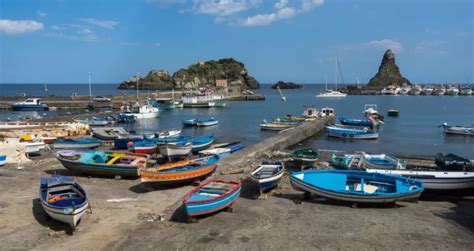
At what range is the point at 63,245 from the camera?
38.1 feet

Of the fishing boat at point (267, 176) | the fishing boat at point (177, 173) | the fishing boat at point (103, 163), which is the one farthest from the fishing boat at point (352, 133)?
the fishing boat at point (103, 163)

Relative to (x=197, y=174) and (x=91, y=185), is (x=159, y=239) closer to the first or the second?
(x=197, y=174)

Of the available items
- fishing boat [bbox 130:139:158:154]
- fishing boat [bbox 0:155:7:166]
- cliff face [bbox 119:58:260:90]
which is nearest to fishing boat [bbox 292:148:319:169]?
fishing boat [bbox 130:139:158:154]

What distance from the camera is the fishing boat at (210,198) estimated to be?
44.3 feet

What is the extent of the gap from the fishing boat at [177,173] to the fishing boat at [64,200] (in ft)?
9.44

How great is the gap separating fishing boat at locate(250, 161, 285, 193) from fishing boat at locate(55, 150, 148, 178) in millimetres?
5346

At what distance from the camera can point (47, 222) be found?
13.6 m

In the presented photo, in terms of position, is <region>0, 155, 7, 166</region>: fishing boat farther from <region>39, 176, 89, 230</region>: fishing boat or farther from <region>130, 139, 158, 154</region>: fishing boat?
<region>39, 176, 89, 230</region>: fishing boat

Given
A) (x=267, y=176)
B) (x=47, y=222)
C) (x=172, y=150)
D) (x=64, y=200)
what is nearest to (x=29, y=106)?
(x=172, y=150)

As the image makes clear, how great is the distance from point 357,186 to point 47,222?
11080mm

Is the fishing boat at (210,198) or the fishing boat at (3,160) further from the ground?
the fishing boat at (210,198)

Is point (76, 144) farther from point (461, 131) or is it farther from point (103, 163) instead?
point (461, 131)

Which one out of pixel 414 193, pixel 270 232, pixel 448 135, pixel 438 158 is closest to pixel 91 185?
pixel 270 232

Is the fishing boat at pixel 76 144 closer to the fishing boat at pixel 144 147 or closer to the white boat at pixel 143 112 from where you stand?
the fishing boat at pixel 144 147
